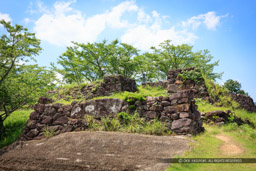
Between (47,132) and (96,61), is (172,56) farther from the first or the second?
(47,132)

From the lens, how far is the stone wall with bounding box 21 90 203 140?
618 cm

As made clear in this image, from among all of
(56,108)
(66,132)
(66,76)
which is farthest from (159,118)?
(66,76)

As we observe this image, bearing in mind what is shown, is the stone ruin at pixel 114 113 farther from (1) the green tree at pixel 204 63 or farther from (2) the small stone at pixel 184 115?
(1) the green tree at pixel 204 63

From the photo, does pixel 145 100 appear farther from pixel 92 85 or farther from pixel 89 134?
pixel 92 85

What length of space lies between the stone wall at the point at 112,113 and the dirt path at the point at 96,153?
839 millimetres

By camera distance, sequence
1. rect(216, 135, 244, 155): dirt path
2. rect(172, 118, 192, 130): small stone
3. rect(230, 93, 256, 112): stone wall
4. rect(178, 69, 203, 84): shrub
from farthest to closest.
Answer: rect(230, 93, 256, 112): stone wall, rect(178, 69, 203, 84): shrub, rect(172, 118, 192, 130): small stone, rect(216, 135, 244, 155): dirt path

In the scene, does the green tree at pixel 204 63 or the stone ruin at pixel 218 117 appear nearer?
the stone ruin at pixel 218 117

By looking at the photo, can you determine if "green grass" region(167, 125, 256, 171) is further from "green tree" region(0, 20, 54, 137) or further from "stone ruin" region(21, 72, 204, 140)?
"green tree" region(0, 20, 54, 137)

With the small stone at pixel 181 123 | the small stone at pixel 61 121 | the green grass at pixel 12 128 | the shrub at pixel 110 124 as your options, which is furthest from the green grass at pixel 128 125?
the green grass at pixel 12 128

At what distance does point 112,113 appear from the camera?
22.2 ft

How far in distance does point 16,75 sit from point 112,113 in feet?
22.4

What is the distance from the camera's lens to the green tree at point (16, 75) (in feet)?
28.8

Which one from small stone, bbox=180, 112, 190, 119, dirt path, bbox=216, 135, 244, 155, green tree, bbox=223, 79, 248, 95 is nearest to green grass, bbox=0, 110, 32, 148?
small stone, bbox=180, 112, 190, 119

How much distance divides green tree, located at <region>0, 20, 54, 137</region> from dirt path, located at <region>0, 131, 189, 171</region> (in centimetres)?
368
